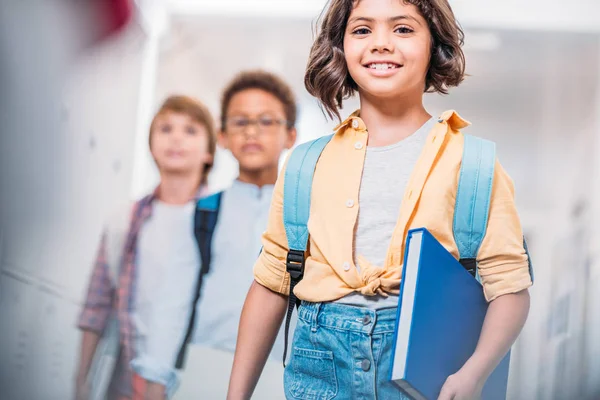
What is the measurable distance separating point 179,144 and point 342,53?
1.06 metres

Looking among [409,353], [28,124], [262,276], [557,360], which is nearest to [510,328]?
[409,353]

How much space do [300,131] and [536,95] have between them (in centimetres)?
61

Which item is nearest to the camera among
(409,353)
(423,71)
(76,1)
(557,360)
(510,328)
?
(409,353)

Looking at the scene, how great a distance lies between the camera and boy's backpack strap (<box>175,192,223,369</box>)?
80.0 inches

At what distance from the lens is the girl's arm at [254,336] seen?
1098mm

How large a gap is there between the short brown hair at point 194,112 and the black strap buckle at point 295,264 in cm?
108

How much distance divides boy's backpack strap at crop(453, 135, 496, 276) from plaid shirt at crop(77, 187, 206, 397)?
120 cm

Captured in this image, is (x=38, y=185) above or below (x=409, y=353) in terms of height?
above

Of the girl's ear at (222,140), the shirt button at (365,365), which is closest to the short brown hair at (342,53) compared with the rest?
the shirt button at (365,365)

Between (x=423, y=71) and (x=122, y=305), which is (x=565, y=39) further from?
(x=122, y=305)

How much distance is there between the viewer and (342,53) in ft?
3.75

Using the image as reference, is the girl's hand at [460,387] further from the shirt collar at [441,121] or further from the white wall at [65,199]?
the white wall at [65,199]

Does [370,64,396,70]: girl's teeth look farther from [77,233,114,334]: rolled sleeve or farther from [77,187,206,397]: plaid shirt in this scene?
[77,233,114,334]: rolled sleeve

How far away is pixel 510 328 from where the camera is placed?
98cm
